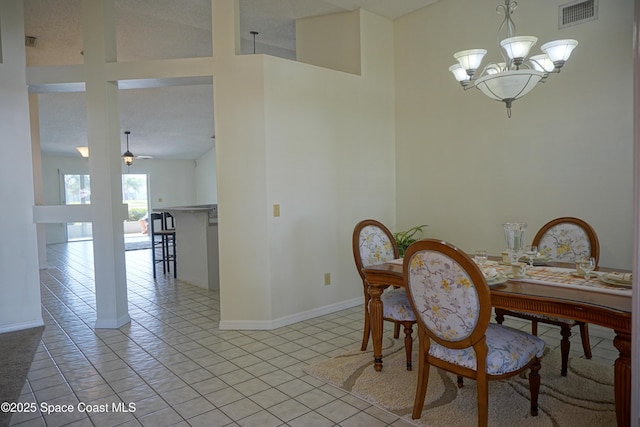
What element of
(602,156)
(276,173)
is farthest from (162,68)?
(602,156)

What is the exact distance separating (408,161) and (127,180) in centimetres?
1040

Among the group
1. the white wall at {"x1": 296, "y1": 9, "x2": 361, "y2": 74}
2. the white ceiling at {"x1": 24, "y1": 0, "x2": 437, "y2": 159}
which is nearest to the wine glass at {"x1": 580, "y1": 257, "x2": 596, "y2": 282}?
the white wall at {"x1": 296, "y1": 9, "x2": 361, "y2": 74}

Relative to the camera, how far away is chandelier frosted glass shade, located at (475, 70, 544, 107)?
2418 millimetres

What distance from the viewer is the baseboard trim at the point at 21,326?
3791 mm

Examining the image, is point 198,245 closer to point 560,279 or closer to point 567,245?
point 567,245

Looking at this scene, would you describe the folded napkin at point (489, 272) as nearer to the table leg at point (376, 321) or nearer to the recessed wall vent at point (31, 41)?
the table leg at point (376, 321)

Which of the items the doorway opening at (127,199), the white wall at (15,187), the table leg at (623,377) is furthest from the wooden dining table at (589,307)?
the doorway opening at (127,199)

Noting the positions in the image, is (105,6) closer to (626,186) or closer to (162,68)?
(162,68)

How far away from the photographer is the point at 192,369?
2945 mm

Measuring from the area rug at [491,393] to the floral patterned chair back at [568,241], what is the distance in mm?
759

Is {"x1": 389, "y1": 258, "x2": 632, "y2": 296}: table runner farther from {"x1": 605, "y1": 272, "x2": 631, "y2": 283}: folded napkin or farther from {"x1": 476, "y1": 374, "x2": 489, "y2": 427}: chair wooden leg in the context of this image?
{"x1": 476, "y1": 374, "x2": 489, "y2": 427}: chair wooden leg

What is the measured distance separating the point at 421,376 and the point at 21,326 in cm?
376

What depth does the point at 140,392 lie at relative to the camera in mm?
2613

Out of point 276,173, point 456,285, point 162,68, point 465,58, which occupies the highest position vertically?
point 162,68
